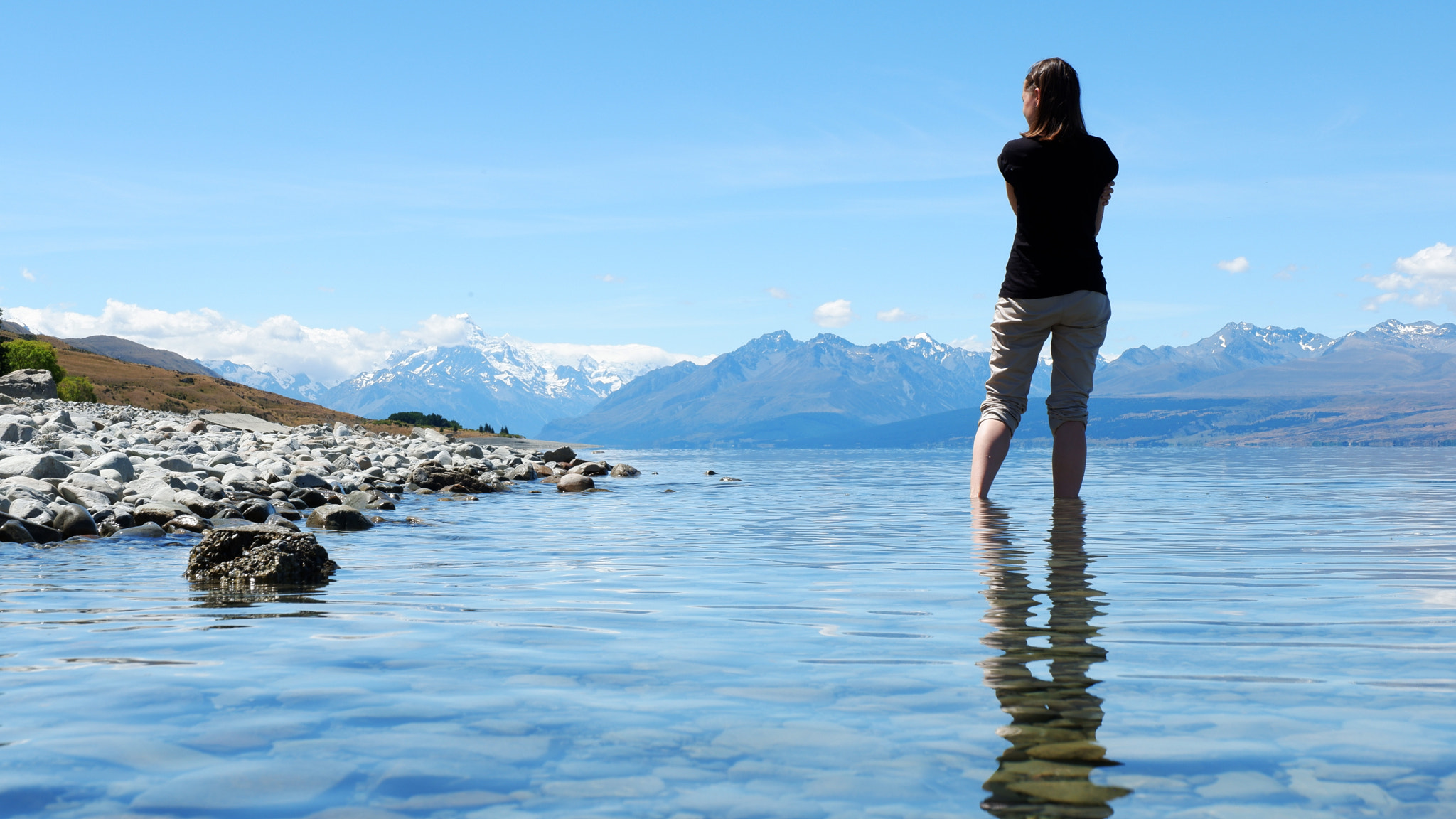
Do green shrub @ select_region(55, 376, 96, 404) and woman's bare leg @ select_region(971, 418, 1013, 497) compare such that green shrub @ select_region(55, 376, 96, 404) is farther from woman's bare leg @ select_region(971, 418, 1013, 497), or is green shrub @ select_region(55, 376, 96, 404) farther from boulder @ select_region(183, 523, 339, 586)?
woman's bare leg @ select_region(971, 418, 1013, 497)

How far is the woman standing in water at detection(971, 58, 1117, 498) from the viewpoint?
7.66 meters

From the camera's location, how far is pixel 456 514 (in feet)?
46.0

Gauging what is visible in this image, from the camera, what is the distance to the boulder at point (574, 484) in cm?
2119

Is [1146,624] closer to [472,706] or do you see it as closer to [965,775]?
[965,775]

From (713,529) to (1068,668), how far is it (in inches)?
281

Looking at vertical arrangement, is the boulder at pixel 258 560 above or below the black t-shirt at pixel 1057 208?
below

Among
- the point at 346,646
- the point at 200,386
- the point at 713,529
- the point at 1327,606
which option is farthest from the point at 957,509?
the point at 200,386

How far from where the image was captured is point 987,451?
27.9 ft

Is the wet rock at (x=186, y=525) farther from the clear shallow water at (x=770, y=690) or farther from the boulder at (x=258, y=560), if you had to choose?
the clear shallow water at (x=770, y=690)

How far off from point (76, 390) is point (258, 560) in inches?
2975

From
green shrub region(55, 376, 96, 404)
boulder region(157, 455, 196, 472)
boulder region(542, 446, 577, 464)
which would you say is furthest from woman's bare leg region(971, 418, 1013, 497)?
green shrub region(55, 376, 96, 404)

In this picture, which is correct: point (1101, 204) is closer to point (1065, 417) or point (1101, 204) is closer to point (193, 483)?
point (1065, 417)

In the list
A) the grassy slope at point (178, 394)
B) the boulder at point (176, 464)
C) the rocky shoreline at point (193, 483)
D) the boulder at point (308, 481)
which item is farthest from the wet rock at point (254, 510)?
the grassy slope at point (178, 394)

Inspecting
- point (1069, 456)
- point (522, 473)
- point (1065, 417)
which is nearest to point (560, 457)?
point (522, 473)
